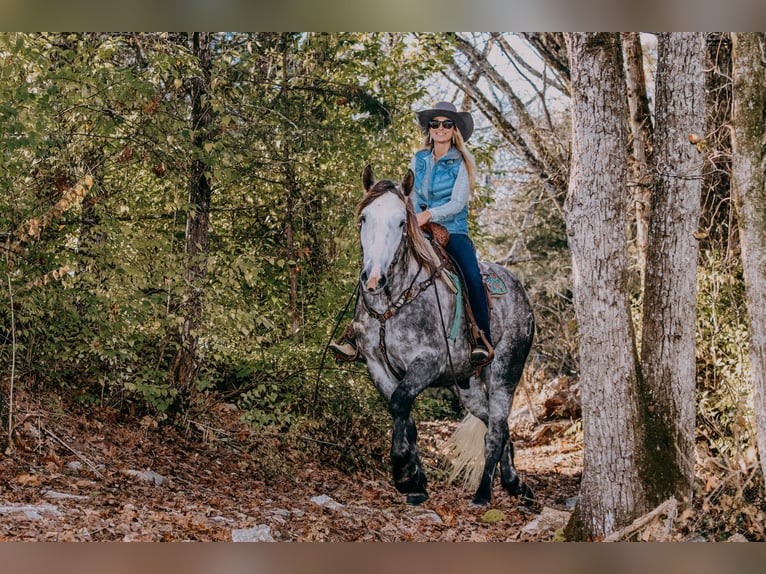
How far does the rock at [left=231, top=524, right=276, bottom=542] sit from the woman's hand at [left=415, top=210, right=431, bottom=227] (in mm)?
2100

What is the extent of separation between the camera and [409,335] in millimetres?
5227

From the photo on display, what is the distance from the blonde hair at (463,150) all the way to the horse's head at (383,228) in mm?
521

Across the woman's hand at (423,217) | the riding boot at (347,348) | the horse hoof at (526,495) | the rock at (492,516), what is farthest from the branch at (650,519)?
the woman's hand at (423,217)

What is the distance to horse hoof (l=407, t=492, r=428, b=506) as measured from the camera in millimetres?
5367

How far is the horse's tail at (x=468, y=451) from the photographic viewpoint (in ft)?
17.9

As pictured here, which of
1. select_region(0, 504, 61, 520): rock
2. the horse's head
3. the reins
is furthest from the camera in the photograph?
the reins

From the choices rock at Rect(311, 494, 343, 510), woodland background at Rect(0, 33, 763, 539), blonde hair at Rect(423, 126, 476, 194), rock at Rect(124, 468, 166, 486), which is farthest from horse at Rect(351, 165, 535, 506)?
rock at Rect(124, 468, 166, 486)

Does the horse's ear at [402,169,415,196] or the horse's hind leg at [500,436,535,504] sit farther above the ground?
the horse's ear at [402,169,415,196]

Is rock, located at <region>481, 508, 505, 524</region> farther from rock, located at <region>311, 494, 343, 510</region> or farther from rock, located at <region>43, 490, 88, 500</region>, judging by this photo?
rock, located at <region>43, 490, 88, 500</region>

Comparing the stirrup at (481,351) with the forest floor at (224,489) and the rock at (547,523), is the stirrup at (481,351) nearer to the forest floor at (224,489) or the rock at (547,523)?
the forest floor at (224,489)

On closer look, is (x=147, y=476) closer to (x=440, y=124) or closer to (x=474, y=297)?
(x=474, y=297)

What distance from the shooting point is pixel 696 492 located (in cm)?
539

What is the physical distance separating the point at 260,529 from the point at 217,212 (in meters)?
2.23

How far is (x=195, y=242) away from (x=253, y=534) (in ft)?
6.75
